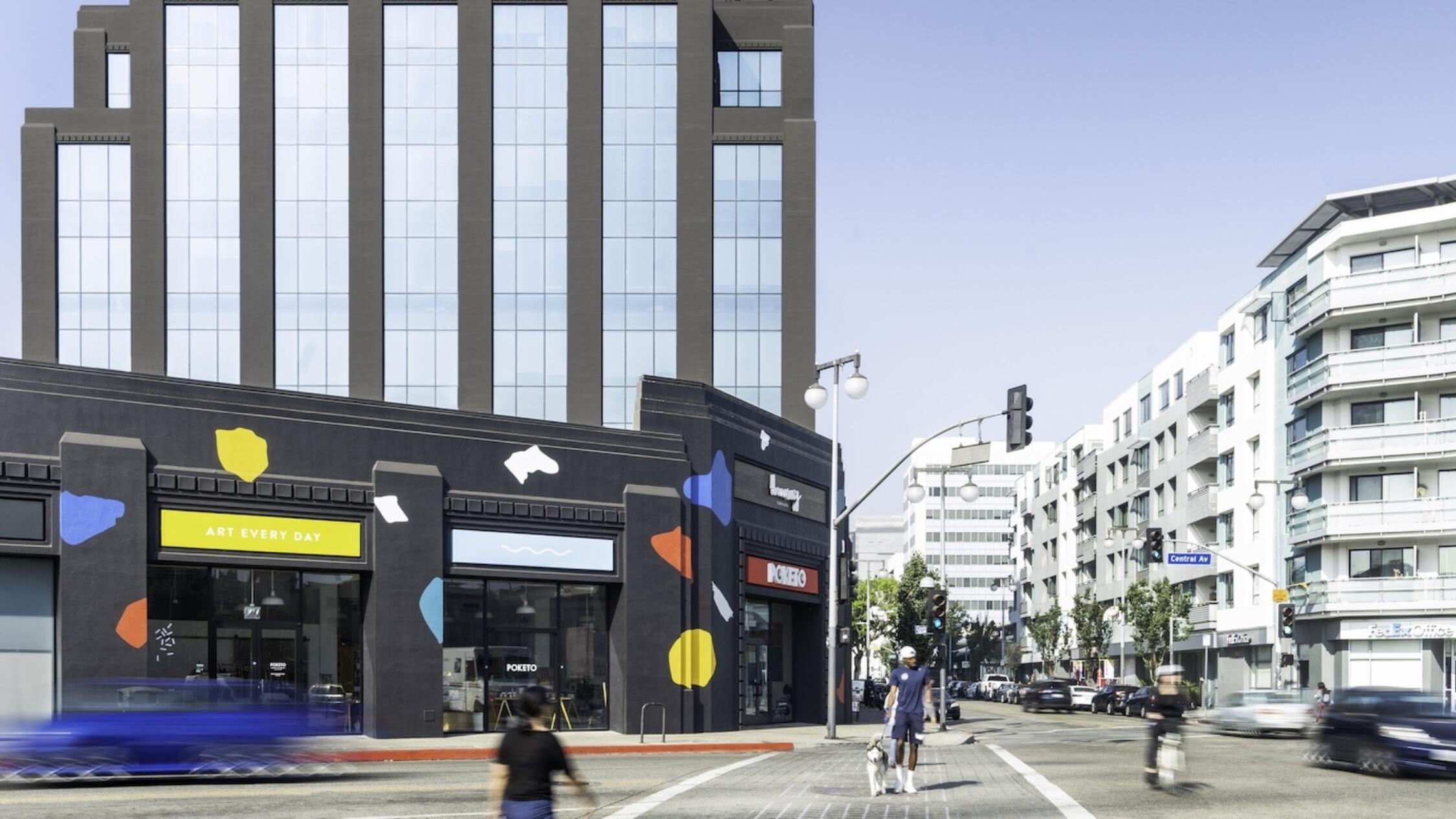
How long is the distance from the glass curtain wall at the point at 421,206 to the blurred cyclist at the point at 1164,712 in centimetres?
3968

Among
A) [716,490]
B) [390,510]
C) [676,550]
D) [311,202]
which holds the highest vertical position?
[311,202]

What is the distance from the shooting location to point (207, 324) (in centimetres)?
5516

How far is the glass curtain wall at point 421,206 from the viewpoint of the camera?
55250mm

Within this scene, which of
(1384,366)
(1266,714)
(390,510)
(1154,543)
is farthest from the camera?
(1384,366)

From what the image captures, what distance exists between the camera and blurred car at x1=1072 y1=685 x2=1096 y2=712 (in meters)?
63.4

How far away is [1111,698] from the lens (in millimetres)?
62531

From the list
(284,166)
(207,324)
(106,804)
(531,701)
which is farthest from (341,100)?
(531,701)

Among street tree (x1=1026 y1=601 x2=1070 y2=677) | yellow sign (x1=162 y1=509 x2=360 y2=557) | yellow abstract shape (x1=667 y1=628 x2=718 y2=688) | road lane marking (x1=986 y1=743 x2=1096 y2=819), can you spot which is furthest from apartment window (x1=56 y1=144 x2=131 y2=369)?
street tree (x1=1026 y1=601 x2=1070 y2=677)

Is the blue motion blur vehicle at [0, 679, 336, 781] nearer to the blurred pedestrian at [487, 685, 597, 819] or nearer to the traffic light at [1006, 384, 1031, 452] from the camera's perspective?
the blurred pedestrian at [487, 685, 597, 819]

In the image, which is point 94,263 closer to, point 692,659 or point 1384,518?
point 692,659

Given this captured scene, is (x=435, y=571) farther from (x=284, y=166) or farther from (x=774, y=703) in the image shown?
(x=284, y=166)

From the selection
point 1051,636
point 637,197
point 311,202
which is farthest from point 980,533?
point 311,202

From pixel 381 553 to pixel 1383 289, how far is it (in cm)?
4205

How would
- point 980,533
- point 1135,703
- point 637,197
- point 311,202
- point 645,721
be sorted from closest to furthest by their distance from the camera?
point 645,721 < point 311,202 < point 637,197 < point 1135,703 < point 980,533
